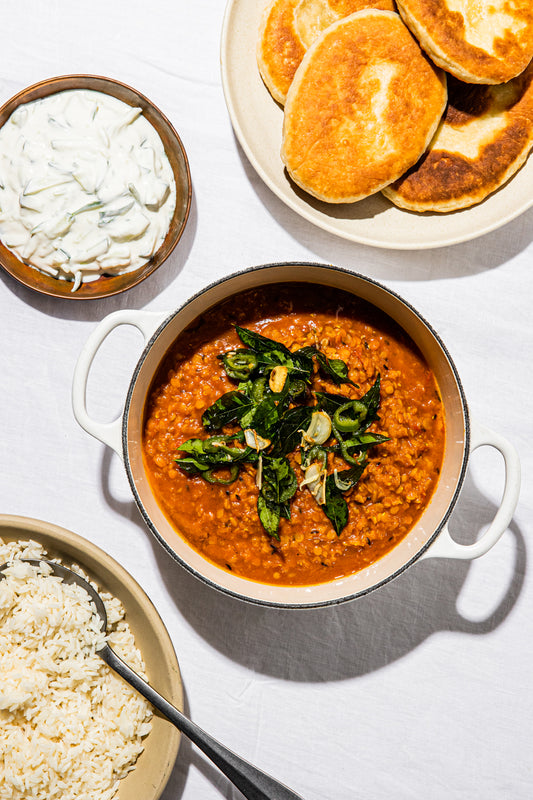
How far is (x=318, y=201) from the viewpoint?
7.36 ft

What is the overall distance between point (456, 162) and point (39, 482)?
1.88m

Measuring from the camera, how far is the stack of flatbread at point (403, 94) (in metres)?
2.04

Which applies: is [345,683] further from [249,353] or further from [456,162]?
[456,162]

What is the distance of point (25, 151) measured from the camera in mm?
2180

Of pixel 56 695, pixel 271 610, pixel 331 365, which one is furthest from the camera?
pixel 271 610

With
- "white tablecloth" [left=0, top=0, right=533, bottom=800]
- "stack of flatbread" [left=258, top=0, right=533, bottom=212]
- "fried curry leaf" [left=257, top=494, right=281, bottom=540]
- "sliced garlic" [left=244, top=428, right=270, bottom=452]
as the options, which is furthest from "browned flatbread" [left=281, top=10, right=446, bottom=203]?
"fried curry leaf" [left=257, top=494, right=281, bottom=540]

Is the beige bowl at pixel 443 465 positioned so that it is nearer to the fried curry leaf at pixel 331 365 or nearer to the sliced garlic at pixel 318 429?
the fried curry leaf at pixel 331 365

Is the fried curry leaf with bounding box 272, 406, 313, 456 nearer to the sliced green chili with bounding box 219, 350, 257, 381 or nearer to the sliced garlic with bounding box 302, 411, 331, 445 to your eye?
the sliced garlic with bounding box 302, 411, 331, 445

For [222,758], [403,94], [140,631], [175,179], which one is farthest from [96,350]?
[222,758]

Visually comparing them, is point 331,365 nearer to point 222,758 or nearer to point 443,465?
point 443,465

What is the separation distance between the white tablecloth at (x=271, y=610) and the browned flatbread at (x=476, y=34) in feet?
1.96

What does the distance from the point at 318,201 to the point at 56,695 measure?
1.94 meters

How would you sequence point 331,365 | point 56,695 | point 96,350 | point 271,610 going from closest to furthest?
point 96,350 → point 331,365 → point 56,695 → point 271,610

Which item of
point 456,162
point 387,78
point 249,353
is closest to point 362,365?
point 249,353
